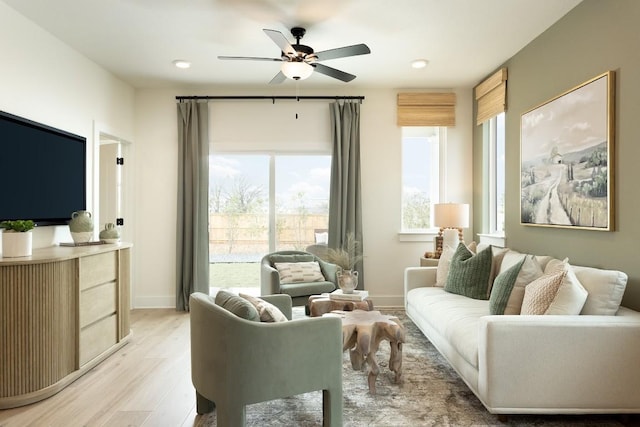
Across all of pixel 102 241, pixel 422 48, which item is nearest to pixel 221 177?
pixel 102 241

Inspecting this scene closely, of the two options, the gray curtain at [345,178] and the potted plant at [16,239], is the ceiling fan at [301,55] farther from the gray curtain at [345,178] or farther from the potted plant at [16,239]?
the potted plant at [16,239]

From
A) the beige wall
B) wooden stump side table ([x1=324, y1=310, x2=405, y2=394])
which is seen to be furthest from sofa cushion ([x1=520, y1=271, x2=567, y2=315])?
wooden stump side table ([x1=324, y1=310, x2=405, y2=394])

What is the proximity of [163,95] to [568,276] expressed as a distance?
4.81 meters

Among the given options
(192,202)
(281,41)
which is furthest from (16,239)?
(192,202)

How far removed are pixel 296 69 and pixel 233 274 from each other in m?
→ 2.93

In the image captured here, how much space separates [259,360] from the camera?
6.75ft

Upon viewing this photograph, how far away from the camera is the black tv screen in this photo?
10.1 feet

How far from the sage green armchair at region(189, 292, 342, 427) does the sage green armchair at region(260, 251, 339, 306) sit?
194 centimetres

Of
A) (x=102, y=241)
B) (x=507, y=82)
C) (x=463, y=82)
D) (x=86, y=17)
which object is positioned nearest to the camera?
(x=86, y=17)

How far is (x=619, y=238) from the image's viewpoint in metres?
2.80

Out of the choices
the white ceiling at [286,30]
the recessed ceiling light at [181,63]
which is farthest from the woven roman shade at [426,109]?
the recessed ceiling light at [181,63]

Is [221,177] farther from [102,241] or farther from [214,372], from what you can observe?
[214,372]

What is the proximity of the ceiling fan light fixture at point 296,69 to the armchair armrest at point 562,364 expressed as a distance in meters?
2.36

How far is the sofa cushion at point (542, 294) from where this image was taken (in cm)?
252
